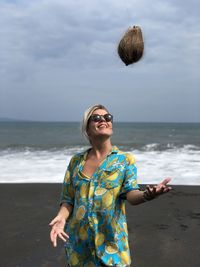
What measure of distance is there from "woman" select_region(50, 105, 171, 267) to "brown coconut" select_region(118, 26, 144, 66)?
508mm

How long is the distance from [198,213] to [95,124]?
4948 mm

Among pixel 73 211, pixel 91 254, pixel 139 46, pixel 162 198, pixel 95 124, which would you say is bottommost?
pixel 162 198

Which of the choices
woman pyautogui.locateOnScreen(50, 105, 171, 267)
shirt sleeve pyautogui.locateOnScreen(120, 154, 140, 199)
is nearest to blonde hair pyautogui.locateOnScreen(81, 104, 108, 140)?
woman pyautogui.locateOnScreen(50, 105, 171, 267)

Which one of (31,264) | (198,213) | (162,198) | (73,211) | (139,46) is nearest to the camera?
(139,46)

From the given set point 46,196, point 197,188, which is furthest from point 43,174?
point 197,188

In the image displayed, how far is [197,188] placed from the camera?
29.8ft

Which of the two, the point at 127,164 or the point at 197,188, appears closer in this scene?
the point at 127,164

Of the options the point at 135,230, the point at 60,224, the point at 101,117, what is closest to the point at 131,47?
the point at 101,117

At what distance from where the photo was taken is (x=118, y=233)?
94.9 inches

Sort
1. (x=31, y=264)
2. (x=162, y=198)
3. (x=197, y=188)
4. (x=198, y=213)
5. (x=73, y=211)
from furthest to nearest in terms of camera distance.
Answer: (x=197, y=188)
(x=162, y=198)
(x=198, y=213)
(x=31, y=264)
(x=73, y=211)

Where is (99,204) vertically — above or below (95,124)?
below

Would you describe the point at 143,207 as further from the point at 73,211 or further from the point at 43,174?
the point at 43,174

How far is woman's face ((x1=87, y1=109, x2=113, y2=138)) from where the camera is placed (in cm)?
249

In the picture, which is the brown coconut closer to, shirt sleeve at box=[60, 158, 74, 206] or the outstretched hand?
the outstretched hand
